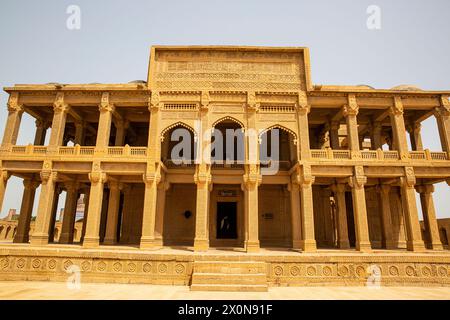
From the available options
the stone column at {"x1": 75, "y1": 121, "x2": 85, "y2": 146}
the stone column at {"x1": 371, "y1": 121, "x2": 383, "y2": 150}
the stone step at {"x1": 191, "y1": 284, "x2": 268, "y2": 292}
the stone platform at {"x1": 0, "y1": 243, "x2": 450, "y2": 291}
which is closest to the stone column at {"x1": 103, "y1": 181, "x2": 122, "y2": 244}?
the stone column at {"x1": 75, "y1": 121, "x2": 85, "y2": 146}

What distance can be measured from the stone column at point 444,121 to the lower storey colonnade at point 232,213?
131 inches

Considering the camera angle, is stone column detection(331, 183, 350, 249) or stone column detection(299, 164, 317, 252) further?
stone column detection(331, 183, 350, 249)

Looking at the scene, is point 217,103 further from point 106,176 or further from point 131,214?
point 131,214

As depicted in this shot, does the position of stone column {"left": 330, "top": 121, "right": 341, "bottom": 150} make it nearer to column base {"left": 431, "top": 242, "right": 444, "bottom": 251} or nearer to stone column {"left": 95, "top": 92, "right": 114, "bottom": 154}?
column base {"left": 431, "top": 242, "right": 444, "bottom": 251}

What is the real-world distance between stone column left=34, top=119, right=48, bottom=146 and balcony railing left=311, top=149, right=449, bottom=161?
19.1m

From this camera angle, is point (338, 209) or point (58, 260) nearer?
point (58, 260)

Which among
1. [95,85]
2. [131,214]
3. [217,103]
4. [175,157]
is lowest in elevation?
[131,214]

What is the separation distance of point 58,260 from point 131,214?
27.9 ft

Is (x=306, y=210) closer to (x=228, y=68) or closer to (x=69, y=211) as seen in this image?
(x=228, y=68)

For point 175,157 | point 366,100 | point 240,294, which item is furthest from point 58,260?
point 366,100

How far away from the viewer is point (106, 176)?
15.6 m

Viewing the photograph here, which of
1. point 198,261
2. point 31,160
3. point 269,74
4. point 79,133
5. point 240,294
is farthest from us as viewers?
point 79,133

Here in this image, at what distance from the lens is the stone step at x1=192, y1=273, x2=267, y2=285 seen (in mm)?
9539

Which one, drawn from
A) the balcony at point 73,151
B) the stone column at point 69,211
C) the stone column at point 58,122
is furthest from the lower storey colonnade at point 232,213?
the stone column at point 58,122
